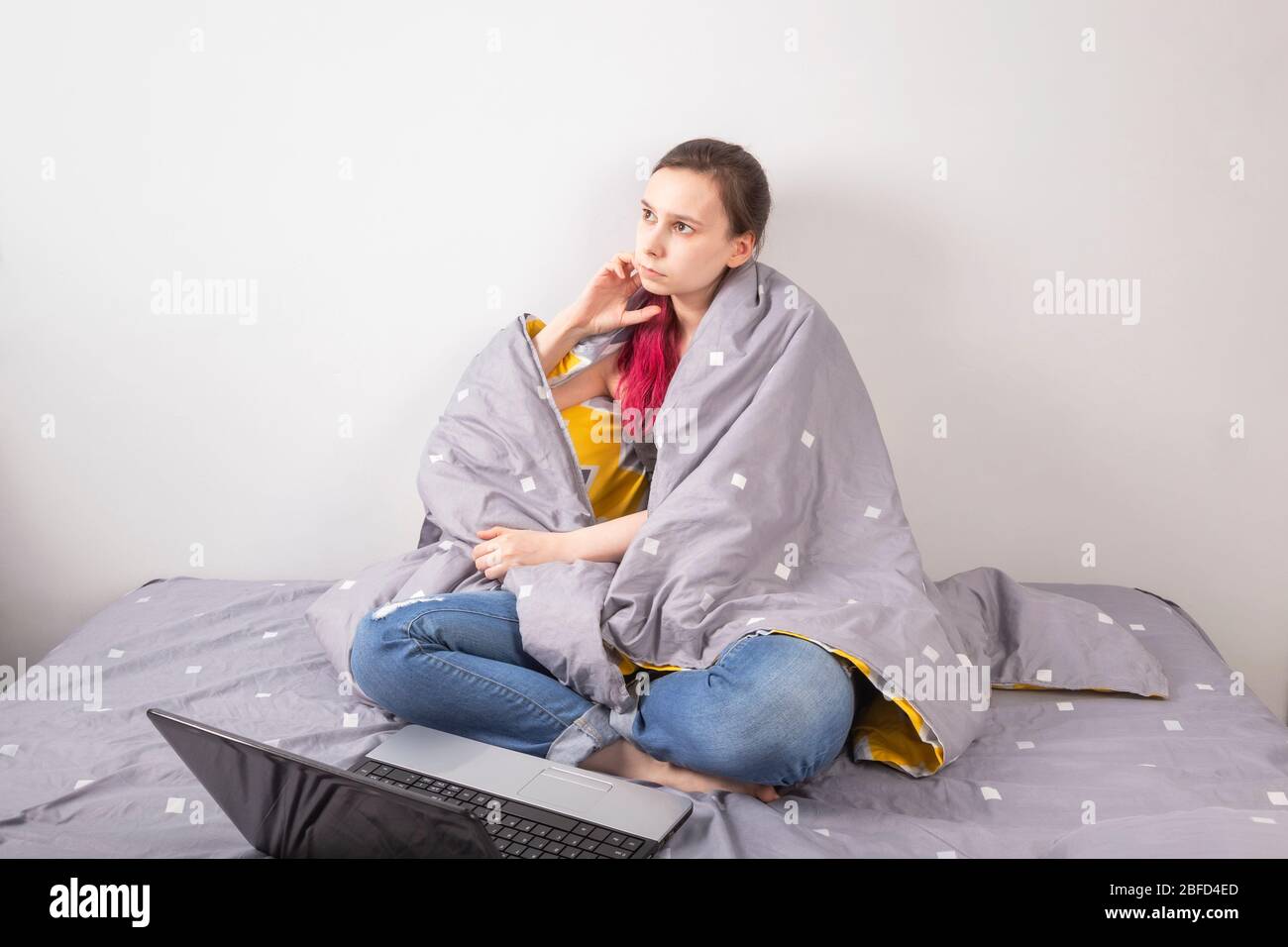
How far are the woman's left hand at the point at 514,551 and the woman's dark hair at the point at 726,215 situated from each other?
0.25 m

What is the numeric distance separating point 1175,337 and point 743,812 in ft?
3.83

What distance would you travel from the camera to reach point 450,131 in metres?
1.95

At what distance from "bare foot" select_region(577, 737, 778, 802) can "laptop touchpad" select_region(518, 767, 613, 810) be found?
75 millimetres

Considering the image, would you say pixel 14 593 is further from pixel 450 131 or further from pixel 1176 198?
pixel 1176 198

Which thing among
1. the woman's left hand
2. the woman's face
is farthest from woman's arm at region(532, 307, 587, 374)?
the woman's left hand

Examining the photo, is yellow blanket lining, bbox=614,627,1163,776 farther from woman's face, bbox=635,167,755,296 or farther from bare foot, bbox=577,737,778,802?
woman's face, bbox=635,167,755,296

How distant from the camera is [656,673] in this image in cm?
157

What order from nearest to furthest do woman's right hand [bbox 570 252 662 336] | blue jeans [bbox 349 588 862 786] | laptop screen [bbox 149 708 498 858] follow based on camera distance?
laptop screen [bbox 149 708 498 858], blue jeans [bbox 349 588 862 786], woman's right hand [bbox 570 252 662 336]

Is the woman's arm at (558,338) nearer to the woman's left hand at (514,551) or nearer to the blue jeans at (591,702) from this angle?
the woman's left hand at (514,551)

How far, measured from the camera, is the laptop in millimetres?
973

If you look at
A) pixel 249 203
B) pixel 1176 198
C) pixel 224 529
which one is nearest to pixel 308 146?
pixel 249 203

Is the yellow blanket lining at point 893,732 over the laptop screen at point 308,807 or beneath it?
beneath

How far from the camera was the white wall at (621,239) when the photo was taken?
1873 mm

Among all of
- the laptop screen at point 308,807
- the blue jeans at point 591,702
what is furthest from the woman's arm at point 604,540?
the laptop screen at point 308,807
